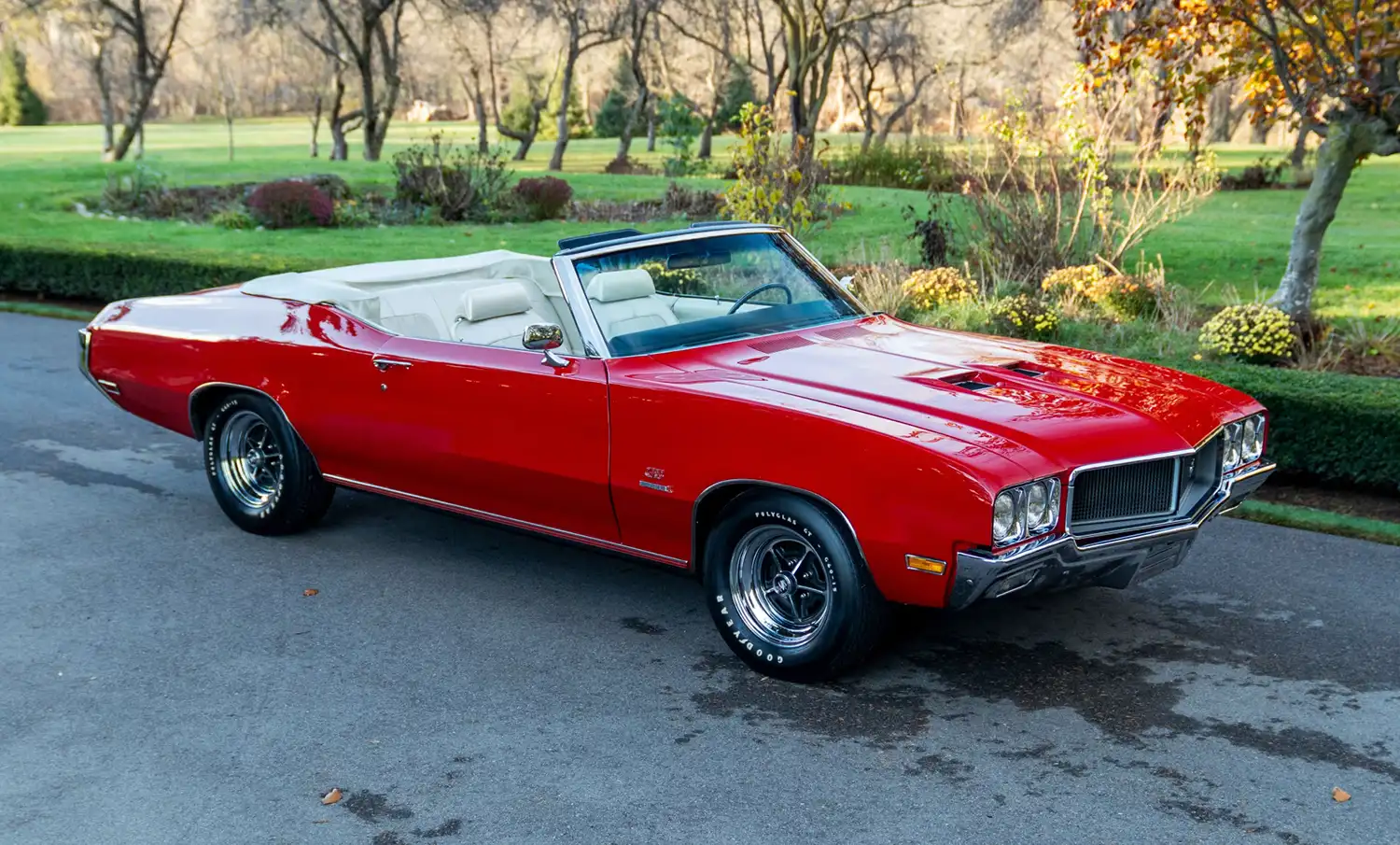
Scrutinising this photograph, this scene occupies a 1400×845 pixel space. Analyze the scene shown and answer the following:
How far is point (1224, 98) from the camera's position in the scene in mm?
53156

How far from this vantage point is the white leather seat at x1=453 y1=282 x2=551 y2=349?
21.2 ft

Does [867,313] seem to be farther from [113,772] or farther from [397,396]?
[113,772]

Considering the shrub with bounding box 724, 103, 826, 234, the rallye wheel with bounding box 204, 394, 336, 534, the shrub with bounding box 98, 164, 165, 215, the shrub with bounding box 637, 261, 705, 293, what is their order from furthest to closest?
the shrub with bounding box 98, 164, 165, 215 < the shrub with bounding box 724, 103, 826, 234 < the rallye wheel with bounding box 204, 394, 336, 534 < the shrub with bounding box 637, 261, 705, 293

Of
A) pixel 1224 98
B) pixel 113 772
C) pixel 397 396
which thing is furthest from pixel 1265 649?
pixel 1224 98

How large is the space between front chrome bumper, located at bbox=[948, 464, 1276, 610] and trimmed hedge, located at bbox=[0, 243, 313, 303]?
38.6ft

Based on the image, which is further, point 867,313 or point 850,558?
point 867,313

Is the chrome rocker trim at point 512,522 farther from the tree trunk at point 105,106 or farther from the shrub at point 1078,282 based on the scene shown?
the tree trunk at point 105,106

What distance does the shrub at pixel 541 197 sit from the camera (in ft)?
79.9

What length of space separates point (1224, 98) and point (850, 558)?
178 feet

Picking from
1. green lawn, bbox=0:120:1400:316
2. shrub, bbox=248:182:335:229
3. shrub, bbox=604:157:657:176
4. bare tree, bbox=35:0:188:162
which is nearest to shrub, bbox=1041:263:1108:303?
green lawn, bbox=0:120:1400:316

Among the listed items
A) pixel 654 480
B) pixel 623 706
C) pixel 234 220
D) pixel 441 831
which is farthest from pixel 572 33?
pixel 441 831

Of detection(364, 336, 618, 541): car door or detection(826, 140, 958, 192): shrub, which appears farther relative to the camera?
detection(826, 140, 958, 192): shrub

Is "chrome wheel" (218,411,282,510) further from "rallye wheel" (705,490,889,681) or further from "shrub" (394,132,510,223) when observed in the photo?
"shrub" (394,132,510,223)

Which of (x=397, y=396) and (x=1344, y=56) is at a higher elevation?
(x=1344, y=56)
